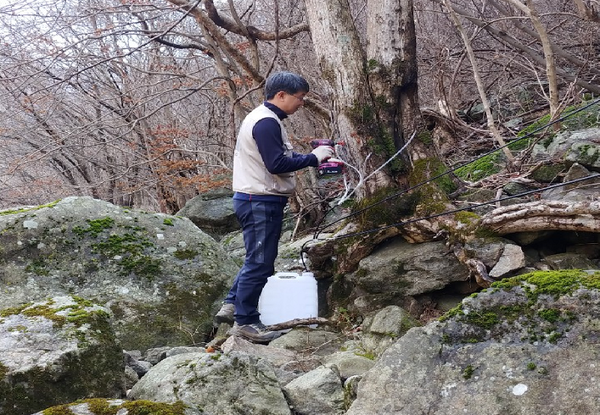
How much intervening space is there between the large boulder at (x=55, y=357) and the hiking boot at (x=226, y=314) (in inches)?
58.9

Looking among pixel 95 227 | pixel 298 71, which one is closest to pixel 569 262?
pixel 95 227

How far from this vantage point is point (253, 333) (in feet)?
13.8

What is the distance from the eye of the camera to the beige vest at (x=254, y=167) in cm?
411

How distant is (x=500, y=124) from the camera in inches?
271

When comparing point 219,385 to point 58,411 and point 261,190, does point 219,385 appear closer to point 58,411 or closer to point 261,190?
point 58,411

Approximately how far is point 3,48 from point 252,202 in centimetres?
695

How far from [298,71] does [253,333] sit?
526cm

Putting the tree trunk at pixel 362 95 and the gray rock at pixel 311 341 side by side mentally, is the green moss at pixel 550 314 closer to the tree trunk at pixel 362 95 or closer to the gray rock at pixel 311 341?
the gray rock at pixel 311 341

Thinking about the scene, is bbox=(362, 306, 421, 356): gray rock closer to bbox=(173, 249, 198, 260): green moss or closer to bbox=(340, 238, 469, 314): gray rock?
bbox=(340, 238, 469, 314): gray rock

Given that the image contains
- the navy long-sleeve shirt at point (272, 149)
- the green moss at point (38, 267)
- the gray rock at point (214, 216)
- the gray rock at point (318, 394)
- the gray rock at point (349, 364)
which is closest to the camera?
the gray rock at point (318, 394)

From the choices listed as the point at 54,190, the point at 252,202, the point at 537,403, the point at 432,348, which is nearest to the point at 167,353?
the point at 252,202

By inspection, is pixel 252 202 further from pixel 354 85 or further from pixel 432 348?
pixel 432 348

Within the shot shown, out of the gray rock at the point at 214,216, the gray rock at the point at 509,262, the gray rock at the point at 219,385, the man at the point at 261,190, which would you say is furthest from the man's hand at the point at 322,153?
the gray rock at the point at 214,216

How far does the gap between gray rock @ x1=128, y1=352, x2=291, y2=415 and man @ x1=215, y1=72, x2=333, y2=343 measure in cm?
141
